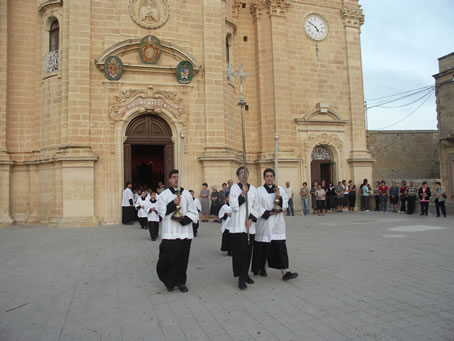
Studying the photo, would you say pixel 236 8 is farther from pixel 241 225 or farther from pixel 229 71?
pixel 241 225

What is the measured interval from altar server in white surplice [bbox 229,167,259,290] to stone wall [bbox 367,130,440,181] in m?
25.8

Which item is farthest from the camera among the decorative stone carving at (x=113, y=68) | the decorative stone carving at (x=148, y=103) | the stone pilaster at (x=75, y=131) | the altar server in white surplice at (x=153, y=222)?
the decorative stone carving at (x=148, y=103)

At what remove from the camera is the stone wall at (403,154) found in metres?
29.9

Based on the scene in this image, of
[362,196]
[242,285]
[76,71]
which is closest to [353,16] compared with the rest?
[362,196]

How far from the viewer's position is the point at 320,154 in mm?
20828

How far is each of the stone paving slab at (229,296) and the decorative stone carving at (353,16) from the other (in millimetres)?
15408

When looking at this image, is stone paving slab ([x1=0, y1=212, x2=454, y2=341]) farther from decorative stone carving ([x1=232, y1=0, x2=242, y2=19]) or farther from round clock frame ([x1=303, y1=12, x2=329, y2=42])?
round clock frame ([x1=303, y1=12, x2=329, y2=42])

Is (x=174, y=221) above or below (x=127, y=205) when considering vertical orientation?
above

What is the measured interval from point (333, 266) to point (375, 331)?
10.3ft

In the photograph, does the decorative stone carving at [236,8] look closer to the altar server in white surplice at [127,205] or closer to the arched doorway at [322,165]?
the arched doorway at [322,165]

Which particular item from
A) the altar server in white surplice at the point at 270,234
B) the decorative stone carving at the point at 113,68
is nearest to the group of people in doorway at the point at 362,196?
the decorative stone carving at the point at 113,68

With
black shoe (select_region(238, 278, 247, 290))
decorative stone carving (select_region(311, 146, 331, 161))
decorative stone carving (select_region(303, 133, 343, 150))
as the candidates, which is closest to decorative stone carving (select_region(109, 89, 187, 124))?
decorative stone carving (select_region(303, 133, 343, 150))

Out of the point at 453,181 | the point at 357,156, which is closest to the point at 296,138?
the point at 357,156

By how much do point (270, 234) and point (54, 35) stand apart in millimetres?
15273
